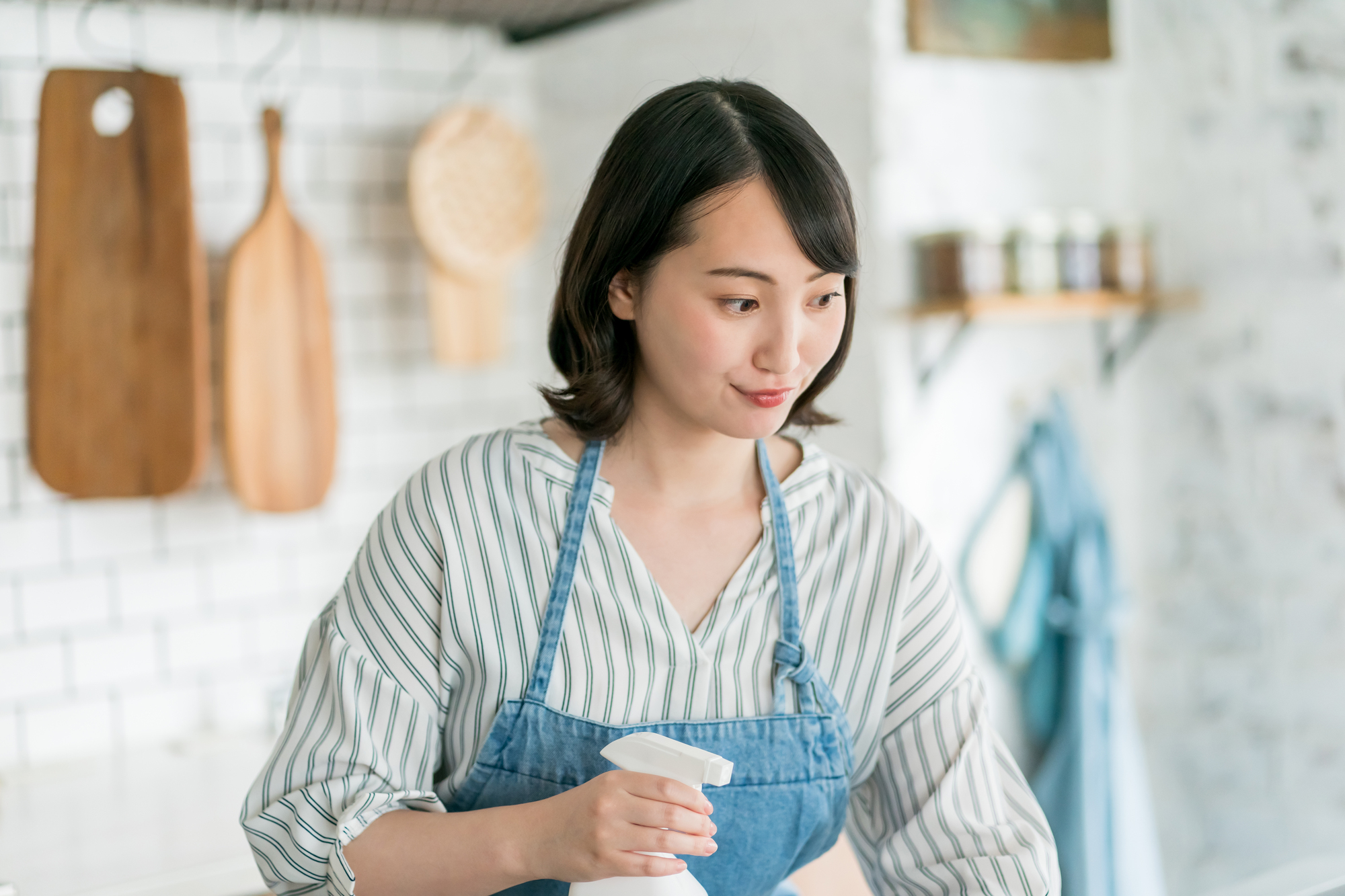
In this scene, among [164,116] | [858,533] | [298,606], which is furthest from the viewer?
[298,606]

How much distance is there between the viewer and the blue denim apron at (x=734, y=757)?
1.09 metres

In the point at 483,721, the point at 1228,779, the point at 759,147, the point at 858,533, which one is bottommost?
the point at 1228,779

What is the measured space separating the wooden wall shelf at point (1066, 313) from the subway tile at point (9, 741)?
65.9 inches

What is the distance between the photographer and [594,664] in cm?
111

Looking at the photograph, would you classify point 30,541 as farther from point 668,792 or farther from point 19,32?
point 668,792

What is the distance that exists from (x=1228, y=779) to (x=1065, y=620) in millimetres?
486

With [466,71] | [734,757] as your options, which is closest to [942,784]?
[734,757]

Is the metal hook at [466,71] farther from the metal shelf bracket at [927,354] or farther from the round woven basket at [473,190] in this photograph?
the metal shelf bracket at [927,354]

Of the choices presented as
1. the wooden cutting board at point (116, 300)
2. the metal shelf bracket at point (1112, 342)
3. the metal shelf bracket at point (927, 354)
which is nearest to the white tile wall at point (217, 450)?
the wooden cutting board at point (116, 300)

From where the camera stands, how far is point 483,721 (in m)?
1.11

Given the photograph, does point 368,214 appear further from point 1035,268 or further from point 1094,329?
point 1094,329

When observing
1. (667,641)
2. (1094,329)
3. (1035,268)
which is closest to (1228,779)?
(1094,329)

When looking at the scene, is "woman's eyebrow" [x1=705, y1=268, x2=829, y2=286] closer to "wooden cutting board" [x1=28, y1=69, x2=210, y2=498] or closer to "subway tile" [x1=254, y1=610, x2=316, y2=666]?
"wooden cutting board" [x1=28, y1=69, x2=210, y2=498]

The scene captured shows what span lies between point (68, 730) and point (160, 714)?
0.50 feet
